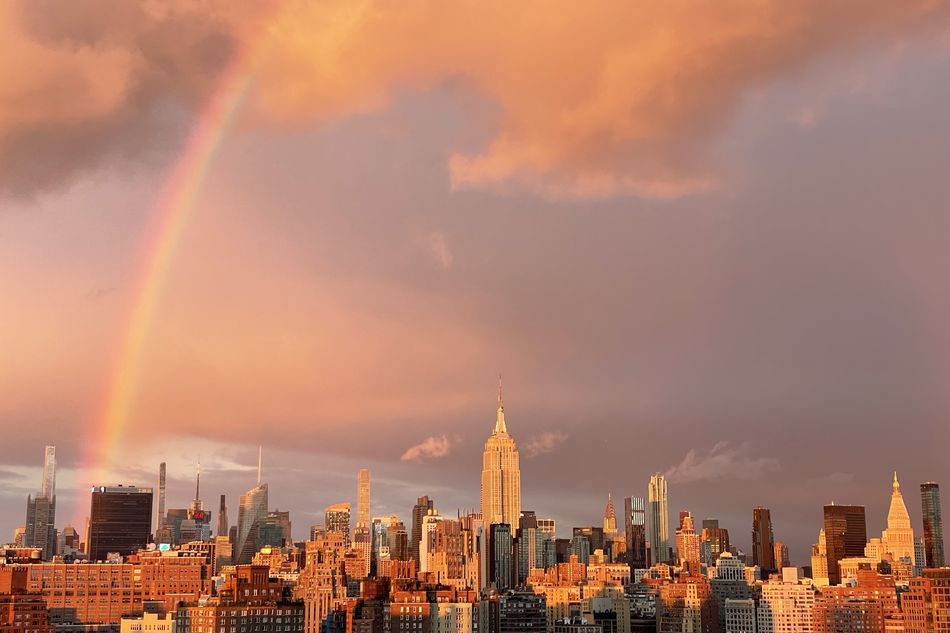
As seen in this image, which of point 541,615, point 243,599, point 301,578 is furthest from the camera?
point 541,615

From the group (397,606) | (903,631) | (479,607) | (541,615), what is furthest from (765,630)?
(397,606)

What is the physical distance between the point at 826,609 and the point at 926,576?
65.9 feet

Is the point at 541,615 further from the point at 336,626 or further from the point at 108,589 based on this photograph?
the point at 108,589

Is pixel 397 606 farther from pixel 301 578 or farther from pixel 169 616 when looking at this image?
pixel 169 616

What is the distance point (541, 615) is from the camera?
195625mm

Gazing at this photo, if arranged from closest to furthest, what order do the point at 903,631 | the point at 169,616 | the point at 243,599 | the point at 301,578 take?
the point at 243,599
the point at 169,616
the point at 301,578
the point at 903,631

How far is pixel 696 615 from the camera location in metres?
197

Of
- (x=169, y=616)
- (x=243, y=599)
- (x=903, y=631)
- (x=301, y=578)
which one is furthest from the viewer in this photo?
(x=903, y=631)

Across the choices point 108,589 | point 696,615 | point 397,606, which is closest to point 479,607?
point 397,606

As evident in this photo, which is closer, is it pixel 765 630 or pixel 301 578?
pixel 301 578

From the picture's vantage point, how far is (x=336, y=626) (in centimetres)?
15638

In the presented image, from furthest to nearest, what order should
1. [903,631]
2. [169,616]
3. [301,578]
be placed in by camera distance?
[903,631] → [301,578] → [169,616]

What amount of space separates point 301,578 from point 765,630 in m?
78.5

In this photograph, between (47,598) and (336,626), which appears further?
(47,598)
